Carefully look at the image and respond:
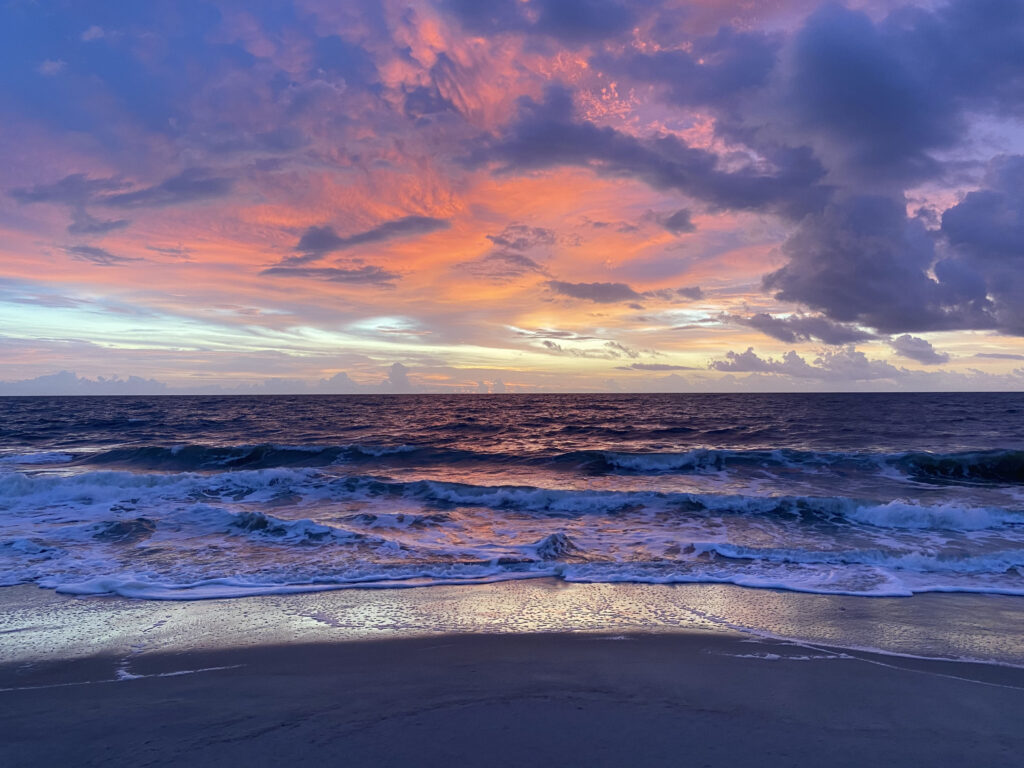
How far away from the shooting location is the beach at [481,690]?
4.47 meters

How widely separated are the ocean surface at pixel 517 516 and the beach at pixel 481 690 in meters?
1.85

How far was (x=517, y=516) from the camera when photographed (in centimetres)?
1616

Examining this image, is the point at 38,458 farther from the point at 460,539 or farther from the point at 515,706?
the point at 515,706

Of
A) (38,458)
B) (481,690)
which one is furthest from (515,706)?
(38,458)

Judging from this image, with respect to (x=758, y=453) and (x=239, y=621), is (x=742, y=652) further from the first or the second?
(x=758, y=453)

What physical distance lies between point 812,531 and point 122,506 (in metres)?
19.3

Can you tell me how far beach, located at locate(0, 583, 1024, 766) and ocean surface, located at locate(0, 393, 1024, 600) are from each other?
185 centimetres

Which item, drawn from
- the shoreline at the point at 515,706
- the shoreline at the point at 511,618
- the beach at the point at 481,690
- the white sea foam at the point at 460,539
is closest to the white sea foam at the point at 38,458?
the white sea foam at the point at 460,539

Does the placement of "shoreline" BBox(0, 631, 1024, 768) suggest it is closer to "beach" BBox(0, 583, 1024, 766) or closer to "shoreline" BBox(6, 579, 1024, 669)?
"beach" BBox(0, 583, 1024, 766)

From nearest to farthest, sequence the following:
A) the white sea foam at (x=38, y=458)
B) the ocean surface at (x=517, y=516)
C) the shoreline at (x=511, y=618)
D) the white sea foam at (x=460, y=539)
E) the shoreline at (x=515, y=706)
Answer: the shoreline at (x=515, y=706) < the shoreline at (x=511, y=618) < the white sea foam at (x=460, y=539) < the ocean surface at (x=517, y=516) < the white sea foam at (x=38, y=458)

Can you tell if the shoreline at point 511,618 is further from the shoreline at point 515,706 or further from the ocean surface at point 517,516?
the ocean surface at point 517,516

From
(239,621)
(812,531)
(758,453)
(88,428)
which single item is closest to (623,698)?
(239,621)

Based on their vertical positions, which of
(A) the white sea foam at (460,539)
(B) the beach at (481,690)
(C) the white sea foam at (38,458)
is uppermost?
(B) the beach at (481,690)

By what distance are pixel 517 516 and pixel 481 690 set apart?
10722mm
